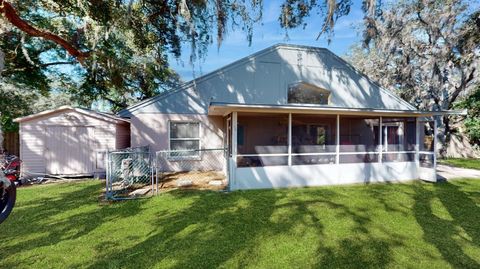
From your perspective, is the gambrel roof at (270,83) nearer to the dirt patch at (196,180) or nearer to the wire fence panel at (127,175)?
the dirt patch at (196,180)

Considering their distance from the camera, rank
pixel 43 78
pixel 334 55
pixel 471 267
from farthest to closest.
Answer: pixel 43 78 < pixel 334 55 < pixel 471 267

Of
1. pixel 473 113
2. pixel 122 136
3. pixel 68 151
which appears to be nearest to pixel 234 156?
pixel 122 136

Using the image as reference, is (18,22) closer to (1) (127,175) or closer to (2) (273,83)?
(1) (127,175)

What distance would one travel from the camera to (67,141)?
8.92 metres

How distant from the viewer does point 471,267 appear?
10.1ft

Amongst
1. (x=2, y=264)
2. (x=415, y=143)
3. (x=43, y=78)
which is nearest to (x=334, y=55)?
(x=415, y=143)

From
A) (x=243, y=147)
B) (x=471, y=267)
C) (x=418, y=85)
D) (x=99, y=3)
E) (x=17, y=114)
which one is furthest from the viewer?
(x=418, y=85)

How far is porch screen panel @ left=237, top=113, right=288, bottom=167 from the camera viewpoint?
7.24m

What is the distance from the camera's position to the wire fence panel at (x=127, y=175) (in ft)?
19.3

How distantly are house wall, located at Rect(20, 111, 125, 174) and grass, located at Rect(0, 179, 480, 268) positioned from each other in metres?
2.72

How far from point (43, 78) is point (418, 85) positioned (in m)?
22.4

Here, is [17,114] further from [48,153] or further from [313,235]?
[313,235]

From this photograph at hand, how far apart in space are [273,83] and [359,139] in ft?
14.4

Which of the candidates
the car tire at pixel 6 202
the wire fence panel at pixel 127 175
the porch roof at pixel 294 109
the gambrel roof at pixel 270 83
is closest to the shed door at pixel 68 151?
the gambrel roof at pixel 270 83
